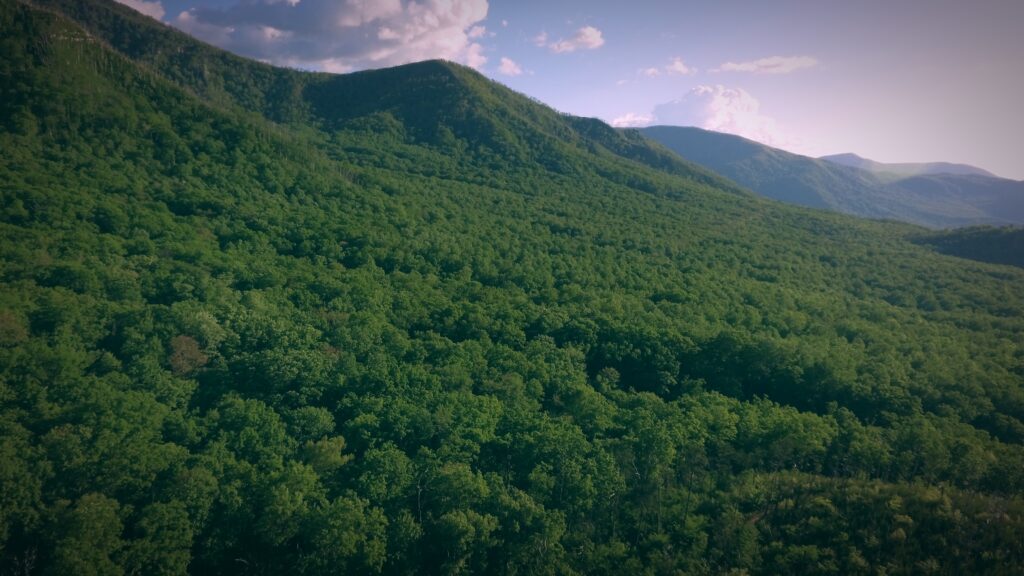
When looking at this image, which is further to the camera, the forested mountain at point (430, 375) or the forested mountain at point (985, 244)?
the forested mountain at point (985, 244)

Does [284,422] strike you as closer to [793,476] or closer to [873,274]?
[793,476]

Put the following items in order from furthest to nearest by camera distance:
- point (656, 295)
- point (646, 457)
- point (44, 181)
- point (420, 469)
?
point (656, 295) → point (44, 181) → point (646, 457) → point (420, 469)

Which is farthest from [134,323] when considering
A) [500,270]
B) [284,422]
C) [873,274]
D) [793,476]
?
[873,274]

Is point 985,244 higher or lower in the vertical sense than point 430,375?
higher

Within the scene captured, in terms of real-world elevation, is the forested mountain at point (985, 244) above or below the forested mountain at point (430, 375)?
above

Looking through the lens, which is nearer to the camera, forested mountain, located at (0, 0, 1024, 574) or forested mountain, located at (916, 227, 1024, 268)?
forested mountain, located at (0, 0, 1024, 574)

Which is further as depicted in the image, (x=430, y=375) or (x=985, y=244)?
(x=985, y=244)

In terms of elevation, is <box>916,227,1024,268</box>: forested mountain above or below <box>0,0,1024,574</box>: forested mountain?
above

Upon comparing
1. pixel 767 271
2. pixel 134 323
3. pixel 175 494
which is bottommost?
pixel 175 494
